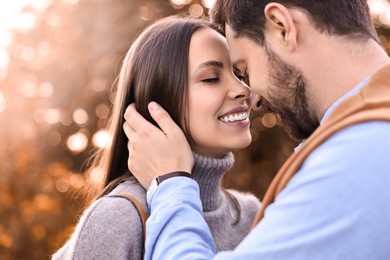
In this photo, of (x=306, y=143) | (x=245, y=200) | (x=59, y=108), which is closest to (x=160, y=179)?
(x=306, y=143)

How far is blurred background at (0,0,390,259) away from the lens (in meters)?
7.36

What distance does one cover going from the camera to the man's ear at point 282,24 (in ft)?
5.75

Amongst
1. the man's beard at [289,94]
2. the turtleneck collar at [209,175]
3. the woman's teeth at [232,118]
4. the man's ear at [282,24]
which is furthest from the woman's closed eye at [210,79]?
the man's ear at [282,24]

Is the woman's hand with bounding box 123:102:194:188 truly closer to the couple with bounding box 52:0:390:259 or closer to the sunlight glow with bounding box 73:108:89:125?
the couple with bounding box 52:0:390:259

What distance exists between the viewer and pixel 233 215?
2.75 meters

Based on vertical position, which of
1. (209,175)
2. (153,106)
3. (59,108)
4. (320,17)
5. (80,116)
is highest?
(320,17)

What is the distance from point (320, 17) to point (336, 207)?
63 centimetres

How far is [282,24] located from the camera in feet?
5.86

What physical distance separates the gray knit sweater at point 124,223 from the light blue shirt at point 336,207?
0.78 meters

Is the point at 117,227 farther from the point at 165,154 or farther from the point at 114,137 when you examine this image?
the point at 114,137

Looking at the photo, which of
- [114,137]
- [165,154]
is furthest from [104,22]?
[165,154]

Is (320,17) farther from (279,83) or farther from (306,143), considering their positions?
(306,143)

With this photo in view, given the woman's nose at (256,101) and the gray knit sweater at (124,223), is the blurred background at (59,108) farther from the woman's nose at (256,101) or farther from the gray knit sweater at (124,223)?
the woman's nose at (256,101)

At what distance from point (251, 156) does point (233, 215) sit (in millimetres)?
4950
